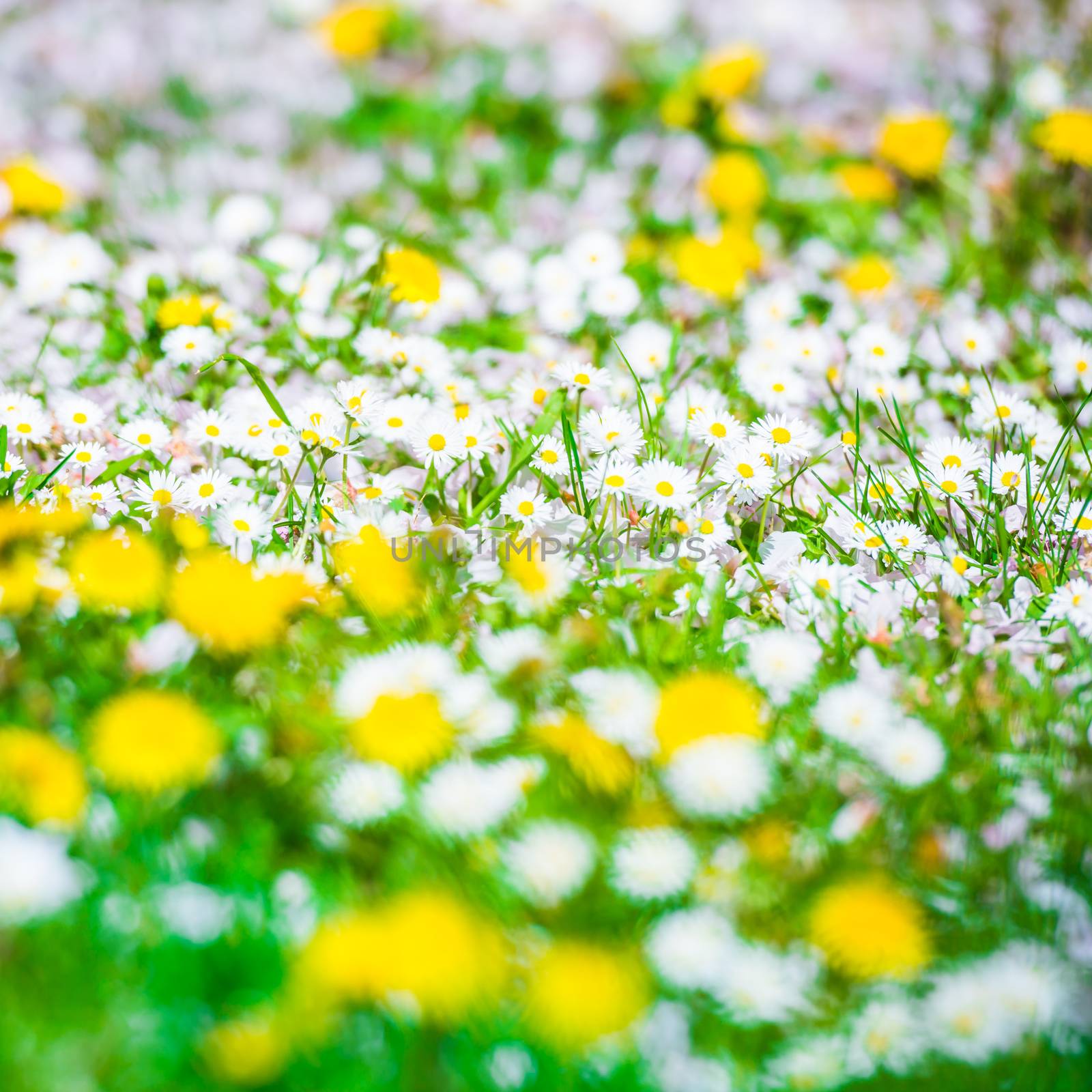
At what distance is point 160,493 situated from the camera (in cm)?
153

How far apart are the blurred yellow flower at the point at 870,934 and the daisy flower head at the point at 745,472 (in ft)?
2.35

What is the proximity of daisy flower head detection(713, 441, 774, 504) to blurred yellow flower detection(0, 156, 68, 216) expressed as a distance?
71.0 inches

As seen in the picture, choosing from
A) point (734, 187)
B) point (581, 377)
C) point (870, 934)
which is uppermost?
point (734, 187)

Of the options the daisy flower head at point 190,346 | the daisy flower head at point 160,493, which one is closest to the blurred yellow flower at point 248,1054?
the daisy flower head at point 160,493

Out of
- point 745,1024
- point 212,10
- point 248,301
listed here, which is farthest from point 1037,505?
point 212,10

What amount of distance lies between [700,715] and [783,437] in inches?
26.1

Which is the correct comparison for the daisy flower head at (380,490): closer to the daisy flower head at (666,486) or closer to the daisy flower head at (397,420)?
the daisy flower head at (397,420)

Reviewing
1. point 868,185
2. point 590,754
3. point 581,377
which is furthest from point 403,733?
point 868,185

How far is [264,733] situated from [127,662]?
0.23 m

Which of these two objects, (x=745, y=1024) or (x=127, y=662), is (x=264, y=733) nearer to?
(x=127, y=662)

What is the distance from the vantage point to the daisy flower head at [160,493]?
1524mm

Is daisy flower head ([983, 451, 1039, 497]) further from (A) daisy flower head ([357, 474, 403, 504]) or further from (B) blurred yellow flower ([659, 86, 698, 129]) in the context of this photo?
(B) blurred yellow flower ([659, 86, 698, 129])

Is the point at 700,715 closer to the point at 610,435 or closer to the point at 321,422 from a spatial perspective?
the point at 610,435

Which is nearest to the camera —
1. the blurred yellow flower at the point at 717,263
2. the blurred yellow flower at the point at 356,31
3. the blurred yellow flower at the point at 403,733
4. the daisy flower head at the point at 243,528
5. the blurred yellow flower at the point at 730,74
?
the blurred yellow flower at the point at 403,733
